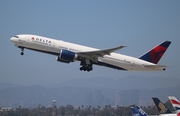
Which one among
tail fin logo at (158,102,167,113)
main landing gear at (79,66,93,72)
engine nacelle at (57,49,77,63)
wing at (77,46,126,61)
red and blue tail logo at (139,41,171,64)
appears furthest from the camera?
red and blue tail logo at (139,41,171,64)

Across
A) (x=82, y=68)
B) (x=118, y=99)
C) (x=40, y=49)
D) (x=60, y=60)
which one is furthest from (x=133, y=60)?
(x=118, y=99)

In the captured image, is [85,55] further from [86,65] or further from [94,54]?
[86,65]

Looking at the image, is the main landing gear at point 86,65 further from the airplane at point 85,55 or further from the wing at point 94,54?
the wing at point 94,54

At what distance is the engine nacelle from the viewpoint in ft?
135

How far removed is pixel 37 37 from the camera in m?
41.3

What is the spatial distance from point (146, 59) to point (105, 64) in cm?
723

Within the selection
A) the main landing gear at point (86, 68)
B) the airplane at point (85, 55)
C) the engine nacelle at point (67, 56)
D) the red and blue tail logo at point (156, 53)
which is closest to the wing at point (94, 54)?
the airplane at point (85, 55)

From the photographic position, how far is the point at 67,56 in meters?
41.4

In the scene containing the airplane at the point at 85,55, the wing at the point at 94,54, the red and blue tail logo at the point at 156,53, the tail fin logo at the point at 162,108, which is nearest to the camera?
the tail fin logo at the point at 162,108

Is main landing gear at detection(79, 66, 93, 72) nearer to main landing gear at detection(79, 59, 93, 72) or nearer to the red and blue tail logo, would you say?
main landing gear at detection(79, 59, 93, 72)

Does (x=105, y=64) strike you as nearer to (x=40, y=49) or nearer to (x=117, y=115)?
(x=40, y=49)

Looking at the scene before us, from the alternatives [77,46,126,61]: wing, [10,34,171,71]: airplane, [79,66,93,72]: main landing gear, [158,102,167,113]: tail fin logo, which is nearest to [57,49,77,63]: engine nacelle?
[10,34,171,71]: airplane

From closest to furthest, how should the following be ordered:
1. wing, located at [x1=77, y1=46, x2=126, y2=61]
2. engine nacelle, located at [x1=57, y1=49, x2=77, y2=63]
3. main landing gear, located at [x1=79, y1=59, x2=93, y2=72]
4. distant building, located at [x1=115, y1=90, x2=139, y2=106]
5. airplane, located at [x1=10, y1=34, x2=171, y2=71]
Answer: airplane, located at [x1=10, y1=34, x2=171, y2=71] < engine nacelle, located at [x1=57, y1=49, x2=77, y2=63] < wing, located at [x1=77, y1=46, x2=126, y2=61] < main landing gear, located at [x1=79, y1=59, x2=93, y2=72] < distant building, located at [x1=115, y1=90, x2=139, y2=106]

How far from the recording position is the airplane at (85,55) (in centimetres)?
4116
